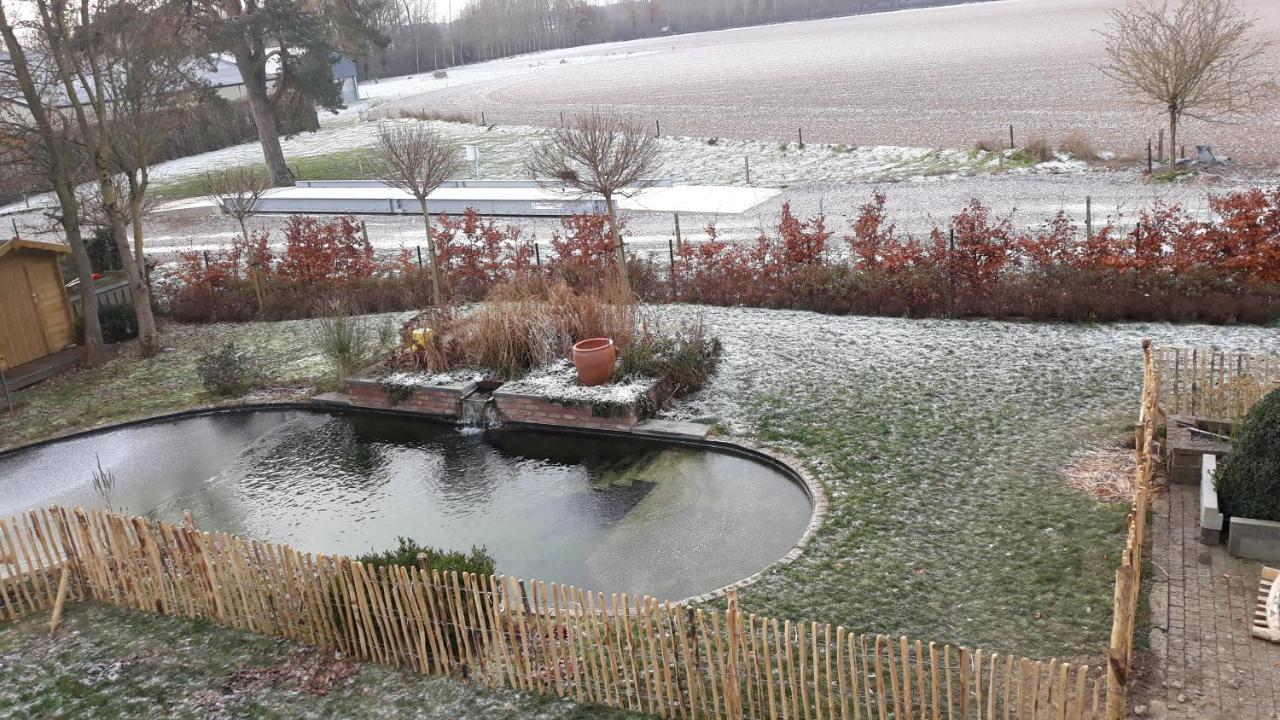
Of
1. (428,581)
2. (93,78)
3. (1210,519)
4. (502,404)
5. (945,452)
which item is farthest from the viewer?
(93,78)

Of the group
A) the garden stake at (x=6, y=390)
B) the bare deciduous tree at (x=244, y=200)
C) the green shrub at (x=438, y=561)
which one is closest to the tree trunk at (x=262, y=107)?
the bare deciduous tree at (x=244, y=200)

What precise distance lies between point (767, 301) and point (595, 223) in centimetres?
395

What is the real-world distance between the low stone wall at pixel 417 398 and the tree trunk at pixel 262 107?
25.0 meters

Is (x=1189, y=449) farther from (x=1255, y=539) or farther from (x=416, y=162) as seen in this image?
(x=416, y=162)

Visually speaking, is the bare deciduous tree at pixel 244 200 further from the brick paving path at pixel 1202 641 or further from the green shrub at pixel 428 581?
the brick paving path at pixel 1202 641

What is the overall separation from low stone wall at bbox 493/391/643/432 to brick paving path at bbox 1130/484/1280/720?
623 cm

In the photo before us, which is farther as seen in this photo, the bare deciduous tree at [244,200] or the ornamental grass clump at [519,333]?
the bare deciduous tree at [244,200]

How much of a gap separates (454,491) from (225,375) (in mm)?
6197

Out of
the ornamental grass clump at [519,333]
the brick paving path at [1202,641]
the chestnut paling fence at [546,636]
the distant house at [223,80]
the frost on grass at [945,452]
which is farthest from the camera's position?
the distant house at [223,80]

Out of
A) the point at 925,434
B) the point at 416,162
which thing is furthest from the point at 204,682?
the point at 416,162

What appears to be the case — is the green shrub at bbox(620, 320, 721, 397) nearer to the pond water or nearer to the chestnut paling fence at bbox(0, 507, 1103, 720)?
the pond water

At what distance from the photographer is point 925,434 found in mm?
11133

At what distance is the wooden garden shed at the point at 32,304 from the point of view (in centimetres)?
1722

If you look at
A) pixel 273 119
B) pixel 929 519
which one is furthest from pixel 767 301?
pixel 273 119
